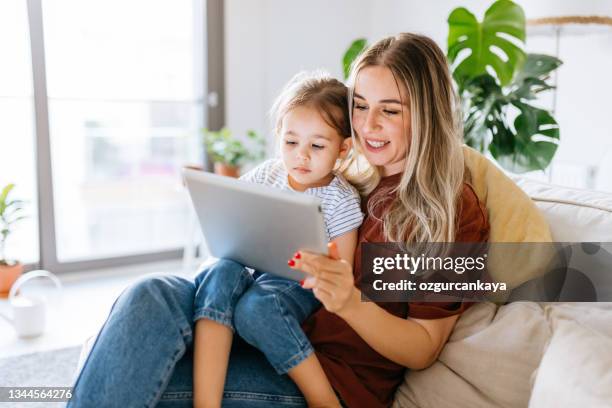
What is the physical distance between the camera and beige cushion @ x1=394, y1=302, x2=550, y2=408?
961 millimetres

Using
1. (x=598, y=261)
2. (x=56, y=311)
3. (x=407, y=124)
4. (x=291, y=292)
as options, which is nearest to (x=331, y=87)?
(x=407, y=124)

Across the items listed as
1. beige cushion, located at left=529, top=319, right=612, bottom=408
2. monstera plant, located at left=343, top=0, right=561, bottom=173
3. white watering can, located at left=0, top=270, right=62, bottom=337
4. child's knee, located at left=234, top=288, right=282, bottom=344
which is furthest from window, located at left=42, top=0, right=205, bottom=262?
beige cushion, located at left=529, top=319, right=612, bottom=408

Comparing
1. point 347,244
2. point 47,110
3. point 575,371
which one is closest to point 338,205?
point 347,244

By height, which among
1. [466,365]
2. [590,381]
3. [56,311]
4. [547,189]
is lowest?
[56,311]

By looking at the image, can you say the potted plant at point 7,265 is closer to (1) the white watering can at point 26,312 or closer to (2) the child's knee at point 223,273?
(1) the white watering can at point 26,312

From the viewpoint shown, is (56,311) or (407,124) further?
(56,311)

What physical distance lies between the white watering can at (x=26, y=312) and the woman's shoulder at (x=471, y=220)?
1.79m

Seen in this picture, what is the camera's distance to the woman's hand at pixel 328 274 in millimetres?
863

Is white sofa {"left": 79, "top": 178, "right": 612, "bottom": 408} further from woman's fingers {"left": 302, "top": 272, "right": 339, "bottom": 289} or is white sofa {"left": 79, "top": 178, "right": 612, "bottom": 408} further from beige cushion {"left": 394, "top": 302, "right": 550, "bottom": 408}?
woman's fingers {"left": 302, "top": 272, "right": 339, "bottom": 289}

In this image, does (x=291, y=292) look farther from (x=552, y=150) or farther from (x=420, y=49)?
(x=552, y=150)

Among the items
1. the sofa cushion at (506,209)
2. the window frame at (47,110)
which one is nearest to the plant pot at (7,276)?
the window frame at (47,110)

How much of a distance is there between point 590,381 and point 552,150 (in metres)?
1.26

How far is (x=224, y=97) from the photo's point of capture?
3.26m

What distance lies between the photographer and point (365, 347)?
109 centimetres
